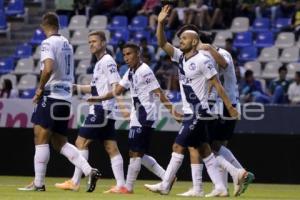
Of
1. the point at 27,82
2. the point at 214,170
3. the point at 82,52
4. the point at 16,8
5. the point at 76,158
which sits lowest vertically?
the point at 214,170

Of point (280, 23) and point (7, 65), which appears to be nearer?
point (280, 23)

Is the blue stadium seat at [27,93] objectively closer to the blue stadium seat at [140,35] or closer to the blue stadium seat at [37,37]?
the blue stadium seat at [140,35]

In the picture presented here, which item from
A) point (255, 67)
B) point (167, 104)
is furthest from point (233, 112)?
point (255, 67)

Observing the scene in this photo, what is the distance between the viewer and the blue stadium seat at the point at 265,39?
87.7ft

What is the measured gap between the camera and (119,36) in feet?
92.8

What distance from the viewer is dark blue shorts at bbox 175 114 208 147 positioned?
14945 millimetres

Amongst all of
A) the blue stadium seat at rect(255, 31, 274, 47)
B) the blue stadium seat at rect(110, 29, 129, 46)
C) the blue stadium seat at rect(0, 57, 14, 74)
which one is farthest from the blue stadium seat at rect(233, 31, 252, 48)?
the blue stadium seat at rect(0, 57, 14, 74)

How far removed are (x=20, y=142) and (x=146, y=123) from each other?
6.48m

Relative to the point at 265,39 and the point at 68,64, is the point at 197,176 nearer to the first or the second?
the point at 68,64

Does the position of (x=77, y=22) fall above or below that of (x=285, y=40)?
above

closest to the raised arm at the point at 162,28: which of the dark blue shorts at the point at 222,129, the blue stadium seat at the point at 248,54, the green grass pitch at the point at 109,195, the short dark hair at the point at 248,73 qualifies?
the dark blue shorts at the point at 222,129

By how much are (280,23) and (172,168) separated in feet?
41.5

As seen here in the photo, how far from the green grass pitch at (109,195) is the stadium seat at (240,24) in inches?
298

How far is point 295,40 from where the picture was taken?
2647cm
